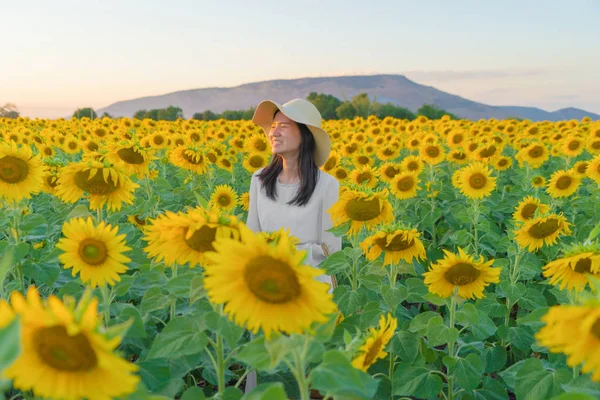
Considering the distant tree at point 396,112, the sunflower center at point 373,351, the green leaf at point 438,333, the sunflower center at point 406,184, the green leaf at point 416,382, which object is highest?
the sunflower center at point 373,351

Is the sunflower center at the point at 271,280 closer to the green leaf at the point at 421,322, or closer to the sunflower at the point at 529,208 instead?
the green leaf at the point at 421,322

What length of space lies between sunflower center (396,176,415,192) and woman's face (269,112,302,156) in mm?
2470

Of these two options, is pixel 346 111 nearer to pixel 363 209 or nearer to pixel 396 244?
pixel 363 209

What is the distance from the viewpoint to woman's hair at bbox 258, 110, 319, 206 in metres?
4.07

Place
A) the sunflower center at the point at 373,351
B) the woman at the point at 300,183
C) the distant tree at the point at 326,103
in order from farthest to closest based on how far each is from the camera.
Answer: the distant tree at the point at 326,103
the woman at the point at 300,183
the sunflower center at the point at 373,351

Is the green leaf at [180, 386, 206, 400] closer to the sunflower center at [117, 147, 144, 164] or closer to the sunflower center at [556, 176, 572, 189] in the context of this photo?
the sunflower center at [117, 147, 144, 164]

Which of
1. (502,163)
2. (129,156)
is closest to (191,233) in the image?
(129,156)

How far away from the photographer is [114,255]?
7.32 feet

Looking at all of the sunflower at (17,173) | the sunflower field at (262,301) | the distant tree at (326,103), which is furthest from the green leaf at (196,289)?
the distant tree at (326,103)

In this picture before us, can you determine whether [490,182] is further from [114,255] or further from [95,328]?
[95,328]

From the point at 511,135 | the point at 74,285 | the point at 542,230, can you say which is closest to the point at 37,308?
the point at 74,285

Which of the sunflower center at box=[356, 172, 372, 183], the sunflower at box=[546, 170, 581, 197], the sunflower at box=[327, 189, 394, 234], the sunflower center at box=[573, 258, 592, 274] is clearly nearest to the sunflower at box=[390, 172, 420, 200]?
the sunflower center at box=[356, 172, 372, 183]

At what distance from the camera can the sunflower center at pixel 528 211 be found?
5039mm

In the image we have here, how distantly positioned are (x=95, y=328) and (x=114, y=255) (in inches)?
45.6
